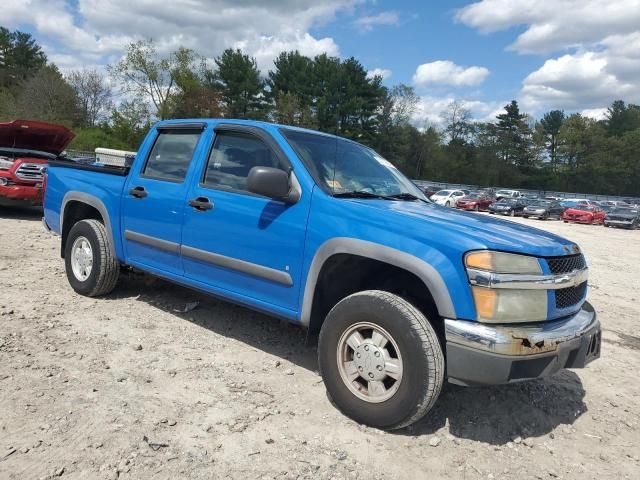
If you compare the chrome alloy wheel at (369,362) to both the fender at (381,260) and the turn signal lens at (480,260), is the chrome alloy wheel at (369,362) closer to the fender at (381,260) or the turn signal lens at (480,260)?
the fender at (381,260)

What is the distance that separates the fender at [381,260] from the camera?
2867mm

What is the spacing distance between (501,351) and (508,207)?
36.6 meters

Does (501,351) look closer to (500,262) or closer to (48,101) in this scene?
(500,262)

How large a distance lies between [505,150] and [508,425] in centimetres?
8187

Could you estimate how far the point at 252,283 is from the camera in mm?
3773

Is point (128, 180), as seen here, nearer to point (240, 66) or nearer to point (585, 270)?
point (585, 270)

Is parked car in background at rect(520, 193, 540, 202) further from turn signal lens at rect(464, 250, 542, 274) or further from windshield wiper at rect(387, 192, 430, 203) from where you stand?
turn signal lens at rect(464, 250, 542, 274)

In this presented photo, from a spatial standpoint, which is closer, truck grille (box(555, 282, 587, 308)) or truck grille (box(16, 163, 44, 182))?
truck grille (box(555, 282, 587, 308))


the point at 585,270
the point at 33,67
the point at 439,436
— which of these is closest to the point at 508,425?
the point at 439,436

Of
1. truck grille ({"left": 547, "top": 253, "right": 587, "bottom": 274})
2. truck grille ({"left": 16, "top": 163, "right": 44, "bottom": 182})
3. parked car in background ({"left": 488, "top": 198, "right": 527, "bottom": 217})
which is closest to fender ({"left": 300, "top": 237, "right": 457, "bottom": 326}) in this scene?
truck grille ({"left": 547, "top": 253, "right": 587, "bottom": 274})

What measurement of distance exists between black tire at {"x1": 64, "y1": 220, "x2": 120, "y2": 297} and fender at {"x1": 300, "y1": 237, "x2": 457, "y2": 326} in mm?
2527

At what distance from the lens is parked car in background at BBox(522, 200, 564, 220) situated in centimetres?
3644

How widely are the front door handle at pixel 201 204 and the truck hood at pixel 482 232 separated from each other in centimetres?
126

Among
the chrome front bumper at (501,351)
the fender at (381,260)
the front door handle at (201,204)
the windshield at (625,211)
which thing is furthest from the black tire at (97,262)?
the windshield at (625,211)
